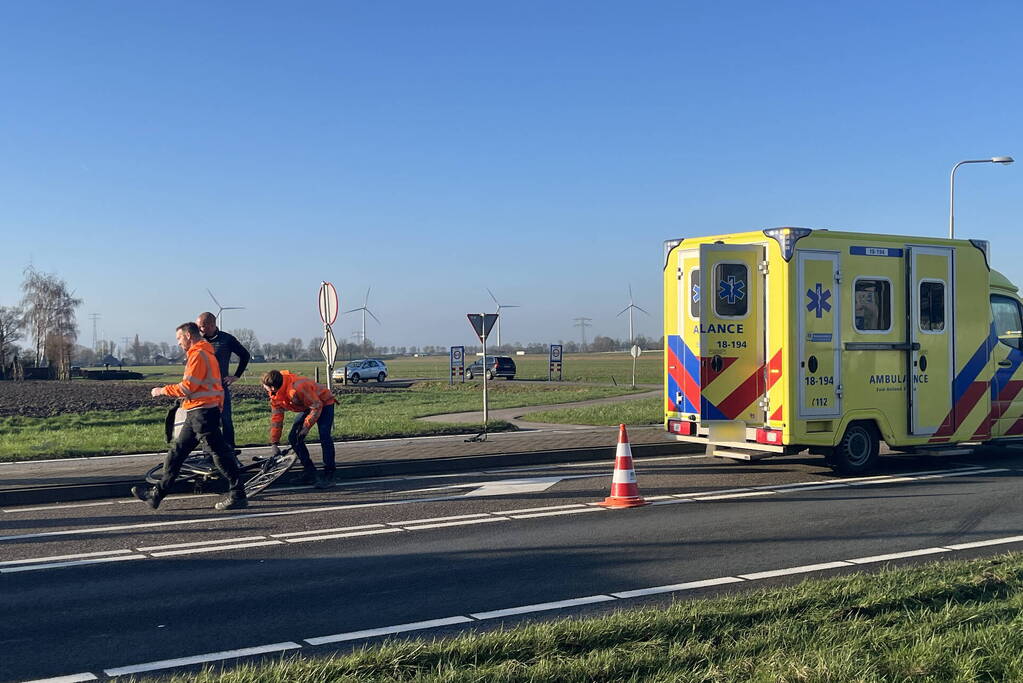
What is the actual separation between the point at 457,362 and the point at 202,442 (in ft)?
134

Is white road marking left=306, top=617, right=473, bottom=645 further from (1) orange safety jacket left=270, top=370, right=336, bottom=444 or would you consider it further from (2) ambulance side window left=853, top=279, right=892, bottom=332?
(2) ambulance side window left=853, top=279, right=892, bottom=332

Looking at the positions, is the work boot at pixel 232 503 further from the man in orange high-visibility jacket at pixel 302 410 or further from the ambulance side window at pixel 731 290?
the ambulance side window at pixel 731 290

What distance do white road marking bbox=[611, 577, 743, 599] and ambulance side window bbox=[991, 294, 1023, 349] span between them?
30.0 feet

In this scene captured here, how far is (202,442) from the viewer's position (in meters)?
10.0

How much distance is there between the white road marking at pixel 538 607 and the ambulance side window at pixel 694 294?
650 centimetres

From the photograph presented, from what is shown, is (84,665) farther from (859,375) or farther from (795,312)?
(859,375)

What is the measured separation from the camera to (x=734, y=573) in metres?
6.99

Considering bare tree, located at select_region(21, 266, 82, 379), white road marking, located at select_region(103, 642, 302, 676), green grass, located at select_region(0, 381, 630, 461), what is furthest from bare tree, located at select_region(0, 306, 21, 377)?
white road marking, located at select_region(103, 642, 302, 676)

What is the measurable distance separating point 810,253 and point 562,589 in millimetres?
6830

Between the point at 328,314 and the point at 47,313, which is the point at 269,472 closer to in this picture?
the point at 328,314

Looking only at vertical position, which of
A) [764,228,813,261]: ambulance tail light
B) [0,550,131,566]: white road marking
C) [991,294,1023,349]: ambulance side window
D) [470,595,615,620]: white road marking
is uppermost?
[764,228,813,261]: ambulance tail light

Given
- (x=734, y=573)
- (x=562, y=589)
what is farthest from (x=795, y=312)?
(x=562, y=589)

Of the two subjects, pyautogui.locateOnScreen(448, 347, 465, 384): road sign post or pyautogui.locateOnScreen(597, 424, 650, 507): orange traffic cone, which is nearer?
pyautogui.locateOnScreen(597, 424, 650, 507): orange traffic cone

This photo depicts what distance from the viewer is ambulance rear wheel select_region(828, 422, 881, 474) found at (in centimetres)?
1227
